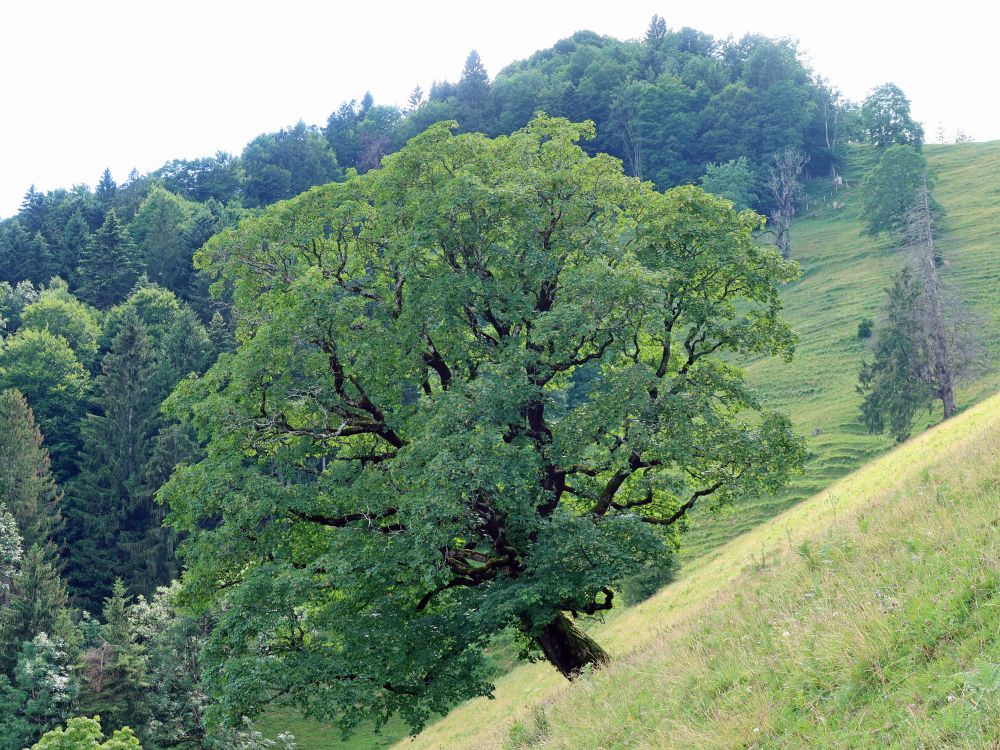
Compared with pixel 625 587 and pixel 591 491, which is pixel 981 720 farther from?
pixel 625 587

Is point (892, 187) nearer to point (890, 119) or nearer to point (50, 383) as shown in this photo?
point (890, 119)

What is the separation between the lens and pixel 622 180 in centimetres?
2164

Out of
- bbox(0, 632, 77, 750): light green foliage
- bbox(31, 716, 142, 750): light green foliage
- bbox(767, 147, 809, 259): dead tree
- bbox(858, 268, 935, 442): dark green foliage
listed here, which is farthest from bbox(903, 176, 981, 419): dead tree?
bbox(0, 632, 77, 750): light green foliage

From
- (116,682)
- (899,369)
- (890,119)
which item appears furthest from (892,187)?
(116,682)

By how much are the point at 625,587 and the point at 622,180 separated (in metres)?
24.1

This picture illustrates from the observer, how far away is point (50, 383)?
8975cm

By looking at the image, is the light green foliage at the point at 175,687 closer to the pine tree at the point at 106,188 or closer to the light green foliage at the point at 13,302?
the light green foliage at the point at 13,302

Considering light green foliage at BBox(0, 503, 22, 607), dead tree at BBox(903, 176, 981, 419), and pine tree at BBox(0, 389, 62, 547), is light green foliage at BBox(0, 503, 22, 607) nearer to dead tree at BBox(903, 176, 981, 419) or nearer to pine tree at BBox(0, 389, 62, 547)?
pine tree at BBox(0, 389, 62, 547)

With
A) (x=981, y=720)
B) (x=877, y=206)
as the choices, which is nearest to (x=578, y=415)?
(x=981, y=720)

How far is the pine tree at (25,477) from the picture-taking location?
224 ft

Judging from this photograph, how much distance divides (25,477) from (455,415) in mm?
67286

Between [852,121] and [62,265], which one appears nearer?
[62,265]

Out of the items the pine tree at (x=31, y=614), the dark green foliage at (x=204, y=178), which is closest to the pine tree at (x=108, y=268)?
the dark green foliage at (x=204, y=178)

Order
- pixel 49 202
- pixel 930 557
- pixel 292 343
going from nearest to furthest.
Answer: pixel 930 557 → pixel 292 343 → pixel 49 202
